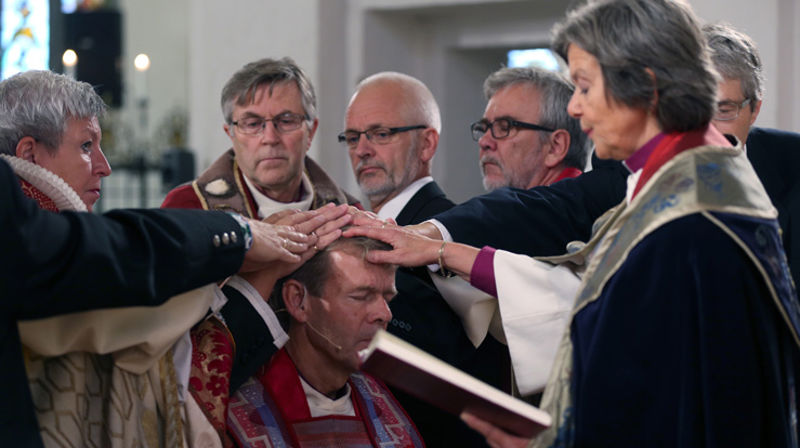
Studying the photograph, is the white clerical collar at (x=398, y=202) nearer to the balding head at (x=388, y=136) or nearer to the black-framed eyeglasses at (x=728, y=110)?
the balding head at (x=388, y=136)

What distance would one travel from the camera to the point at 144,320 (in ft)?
7.07

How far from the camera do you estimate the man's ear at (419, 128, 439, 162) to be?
13.6 ft

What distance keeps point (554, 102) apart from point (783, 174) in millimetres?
948

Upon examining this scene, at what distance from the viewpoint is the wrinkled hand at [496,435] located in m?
2.15

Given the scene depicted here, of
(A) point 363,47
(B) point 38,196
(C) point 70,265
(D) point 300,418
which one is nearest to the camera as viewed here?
(C) point 70,265

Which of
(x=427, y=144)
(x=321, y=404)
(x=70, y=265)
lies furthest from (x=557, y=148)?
(x=70, y=265)

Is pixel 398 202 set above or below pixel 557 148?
below

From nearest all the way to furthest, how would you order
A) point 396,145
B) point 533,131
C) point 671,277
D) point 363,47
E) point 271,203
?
point 671,277
point 533,131
point 271,203
point 396,145
point 363,47

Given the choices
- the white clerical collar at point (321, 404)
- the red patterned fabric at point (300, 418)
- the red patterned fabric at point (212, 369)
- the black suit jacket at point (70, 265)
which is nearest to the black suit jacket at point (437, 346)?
the red patterned fabric at point (300, 418)

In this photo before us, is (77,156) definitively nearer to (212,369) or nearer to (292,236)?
(292,236)

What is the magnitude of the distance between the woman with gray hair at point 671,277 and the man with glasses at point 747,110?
1.02 metres

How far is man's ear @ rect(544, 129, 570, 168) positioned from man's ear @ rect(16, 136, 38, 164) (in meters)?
1.91

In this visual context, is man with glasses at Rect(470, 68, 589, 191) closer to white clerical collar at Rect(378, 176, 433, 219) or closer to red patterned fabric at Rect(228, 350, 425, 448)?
white clerical collar at Rect(378, 176, 433, 219)

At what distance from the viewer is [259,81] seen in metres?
3.89
